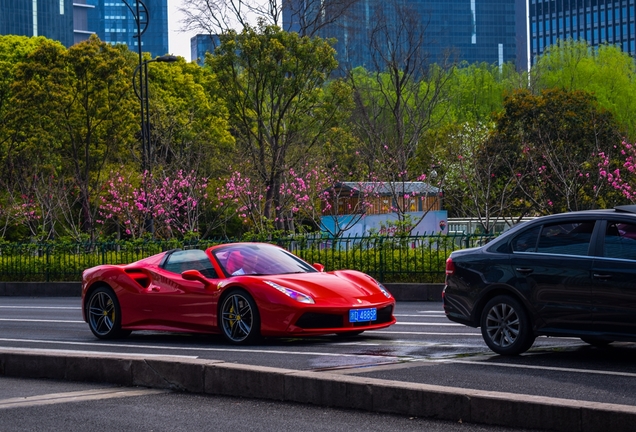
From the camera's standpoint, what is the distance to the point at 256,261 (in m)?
13.3

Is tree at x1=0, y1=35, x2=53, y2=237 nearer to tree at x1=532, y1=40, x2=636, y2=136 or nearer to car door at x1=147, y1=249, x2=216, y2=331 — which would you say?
tree at x1=532, y1=40, x2=636, y2=136

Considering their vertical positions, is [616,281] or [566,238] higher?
[566,238]

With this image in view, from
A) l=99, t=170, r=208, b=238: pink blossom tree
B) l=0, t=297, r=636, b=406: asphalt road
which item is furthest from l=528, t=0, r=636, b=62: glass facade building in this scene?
l=0, t=297, r=636, b=406: asphalt road

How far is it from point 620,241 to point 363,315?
363cm

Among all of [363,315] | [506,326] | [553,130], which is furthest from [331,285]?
[553,130]

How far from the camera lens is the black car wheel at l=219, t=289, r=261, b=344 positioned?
12.3 meters

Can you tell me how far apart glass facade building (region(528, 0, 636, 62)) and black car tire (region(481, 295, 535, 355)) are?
15015 centimetres

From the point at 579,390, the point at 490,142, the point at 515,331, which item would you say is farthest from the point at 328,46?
the point at 579,390

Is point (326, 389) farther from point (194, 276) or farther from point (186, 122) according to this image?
point (186, 122)

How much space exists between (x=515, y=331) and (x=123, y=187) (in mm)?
34608

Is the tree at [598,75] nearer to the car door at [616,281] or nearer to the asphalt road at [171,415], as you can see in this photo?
the car door at [616,281]

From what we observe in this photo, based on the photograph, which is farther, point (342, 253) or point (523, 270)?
point (342, 253)

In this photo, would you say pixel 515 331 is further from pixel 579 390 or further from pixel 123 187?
pixel 123 187

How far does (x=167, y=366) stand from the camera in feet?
31.1
